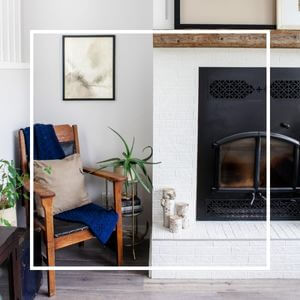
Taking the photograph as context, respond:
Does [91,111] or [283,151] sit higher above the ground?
[91,111]

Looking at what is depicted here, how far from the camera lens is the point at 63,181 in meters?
2.58

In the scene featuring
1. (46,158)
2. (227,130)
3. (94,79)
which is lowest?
(46,158)

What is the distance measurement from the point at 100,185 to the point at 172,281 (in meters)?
0.98

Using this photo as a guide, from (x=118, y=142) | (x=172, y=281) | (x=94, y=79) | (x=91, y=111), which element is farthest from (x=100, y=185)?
(x=172, y=281)

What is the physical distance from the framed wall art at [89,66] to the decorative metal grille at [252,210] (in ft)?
3.57

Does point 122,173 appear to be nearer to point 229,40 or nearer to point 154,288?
point 154,288

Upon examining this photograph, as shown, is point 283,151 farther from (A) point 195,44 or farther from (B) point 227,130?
(A) point 195,44

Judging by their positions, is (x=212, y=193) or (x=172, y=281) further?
(x=212, y=193)

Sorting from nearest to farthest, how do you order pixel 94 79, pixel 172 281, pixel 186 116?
1. pixel 172 281
2. pixel 186 116
3. pixel 94 79

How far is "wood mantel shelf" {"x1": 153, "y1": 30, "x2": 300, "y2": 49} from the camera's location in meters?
2.45

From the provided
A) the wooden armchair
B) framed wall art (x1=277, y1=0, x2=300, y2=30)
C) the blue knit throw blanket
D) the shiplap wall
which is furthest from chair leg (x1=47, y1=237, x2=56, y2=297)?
framed wall art (x1=277, y1=0, x2=300, y2=30)

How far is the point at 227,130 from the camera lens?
2.65m

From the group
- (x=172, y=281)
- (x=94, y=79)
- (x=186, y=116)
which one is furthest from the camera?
(x=94, y=79)

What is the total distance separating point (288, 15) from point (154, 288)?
5.80 feet
